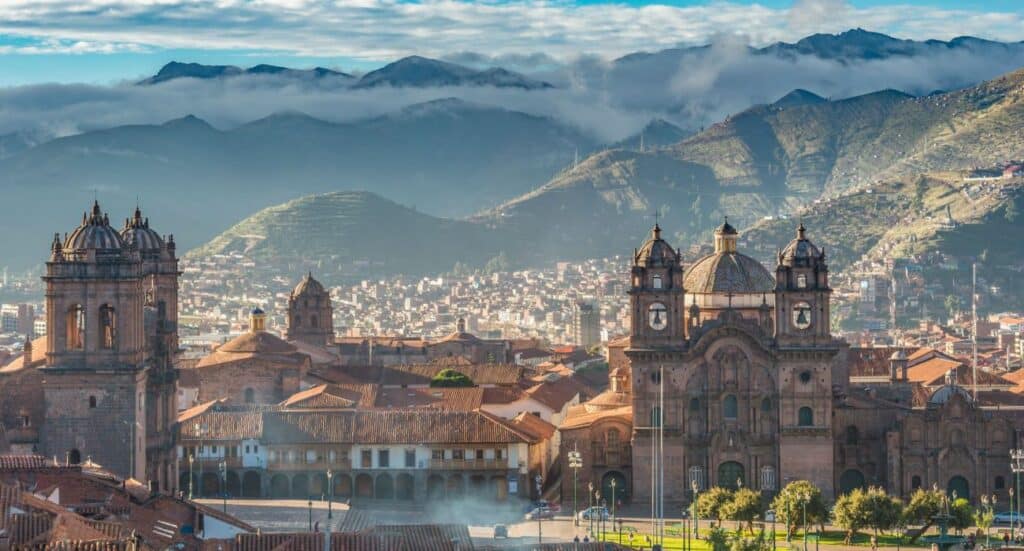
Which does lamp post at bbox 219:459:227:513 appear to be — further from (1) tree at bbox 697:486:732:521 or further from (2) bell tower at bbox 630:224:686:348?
(1) tree at bbox 697:486:732:521

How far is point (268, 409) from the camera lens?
381 feet

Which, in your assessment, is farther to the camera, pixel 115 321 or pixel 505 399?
pixel 505 399

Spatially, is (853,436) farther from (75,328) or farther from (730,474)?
(75,328)

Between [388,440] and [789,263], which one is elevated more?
[789,263]

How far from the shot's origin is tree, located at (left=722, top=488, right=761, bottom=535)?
95500mm

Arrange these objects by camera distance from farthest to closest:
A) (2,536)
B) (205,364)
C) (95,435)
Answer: (205,364)
(95,435)
(2,536)

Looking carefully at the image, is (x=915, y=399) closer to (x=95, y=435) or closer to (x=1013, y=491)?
(x=1013, y=491)

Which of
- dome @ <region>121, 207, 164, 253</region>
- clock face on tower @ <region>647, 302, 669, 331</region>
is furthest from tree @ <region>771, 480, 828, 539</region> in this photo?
dome @ <region>121, 207, 164, 253</region>

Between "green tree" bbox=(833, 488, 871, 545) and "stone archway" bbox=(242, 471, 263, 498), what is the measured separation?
2759 centimetres

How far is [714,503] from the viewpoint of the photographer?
9750 centimetres

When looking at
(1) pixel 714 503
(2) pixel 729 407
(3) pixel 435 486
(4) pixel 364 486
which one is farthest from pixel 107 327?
(2) pixel 729 407

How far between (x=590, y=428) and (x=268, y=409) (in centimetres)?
1727

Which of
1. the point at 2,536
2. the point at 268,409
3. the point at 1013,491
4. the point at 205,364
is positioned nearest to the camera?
the point at 2,536

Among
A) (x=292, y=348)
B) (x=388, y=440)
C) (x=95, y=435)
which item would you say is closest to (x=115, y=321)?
(x=95, y=435)
